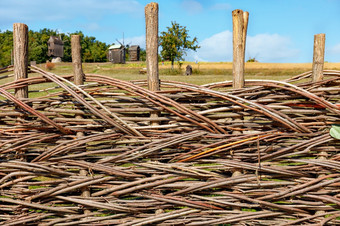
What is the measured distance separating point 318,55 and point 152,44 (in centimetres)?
133

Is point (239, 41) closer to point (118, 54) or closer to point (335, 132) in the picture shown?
point (335, 132)

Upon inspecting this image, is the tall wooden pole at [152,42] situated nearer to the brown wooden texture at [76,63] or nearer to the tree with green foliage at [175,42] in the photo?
the brown wooden texture at [76,63]

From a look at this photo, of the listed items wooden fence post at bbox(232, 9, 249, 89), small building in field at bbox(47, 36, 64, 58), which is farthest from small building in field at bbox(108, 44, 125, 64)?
wooden fence post at bbox(232, 9, 249, 89)

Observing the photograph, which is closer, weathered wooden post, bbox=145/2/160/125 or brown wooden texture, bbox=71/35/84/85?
weathered wooden post, bbox=145/2/160/125

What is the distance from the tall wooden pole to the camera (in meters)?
2.49

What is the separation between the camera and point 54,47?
5147cm

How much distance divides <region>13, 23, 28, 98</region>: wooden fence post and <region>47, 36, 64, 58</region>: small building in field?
52481mm

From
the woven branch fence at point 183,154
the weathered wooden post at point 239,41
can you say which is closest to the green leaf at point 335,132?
the woven branch fence at point 183,154

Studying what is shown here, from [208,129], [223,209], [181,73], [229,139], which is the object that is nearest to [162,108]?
[208,129]

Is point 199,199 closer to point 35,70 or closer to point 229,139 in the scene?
point 229,139

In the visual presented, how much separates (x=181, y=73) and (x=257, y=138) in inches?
918

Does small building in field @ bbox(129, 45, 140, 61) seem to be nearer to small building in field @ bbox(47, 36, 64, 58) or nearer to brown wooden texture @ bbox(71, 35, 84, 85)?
small building in field @ bbox(47, 36, 64, 58)

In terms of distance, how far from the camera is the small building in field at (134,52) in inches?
2203

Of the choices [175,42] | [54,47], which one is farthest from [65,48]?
[175,42]
